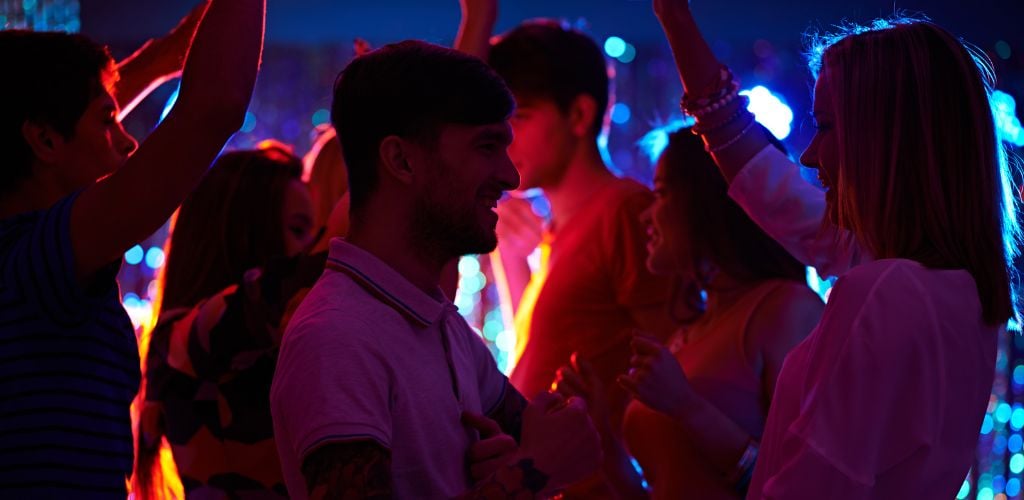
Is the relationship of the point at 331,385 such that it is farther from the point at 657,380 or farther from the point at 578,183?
the point at 578,183

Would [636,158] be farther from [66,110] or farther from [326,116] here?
[66,110]

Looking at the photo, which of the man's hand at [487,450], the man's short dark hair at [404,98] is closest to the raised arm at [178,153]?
the man's short dark hair at [404,98]

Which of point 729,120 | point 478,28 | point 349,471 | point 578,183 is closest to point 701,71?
point 729,120

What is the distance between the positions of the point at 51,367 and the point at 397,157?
0.45 meters

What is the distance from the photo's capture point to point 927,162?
121 centimetres

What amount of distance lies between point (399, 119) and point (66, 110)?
0.44 metres

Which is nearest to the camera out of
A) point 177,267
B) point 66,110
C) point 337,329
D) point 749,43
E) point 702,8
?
point 337,329

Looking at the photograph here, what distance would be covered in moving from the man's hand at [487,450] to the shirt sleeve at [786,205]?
67cm

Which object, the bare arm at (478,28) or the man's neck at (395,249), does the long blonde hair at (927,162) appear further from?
the bare arm at (478,28)

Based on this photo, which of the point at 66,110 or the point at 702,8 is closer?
the point at 66,110

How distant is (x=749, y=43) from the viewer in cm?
605

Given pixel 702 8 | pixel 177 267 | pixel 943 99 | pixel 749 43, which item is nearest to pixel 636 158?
pixel 749 43

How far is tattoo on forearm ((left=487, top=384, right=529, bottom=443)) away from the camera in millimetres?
1378

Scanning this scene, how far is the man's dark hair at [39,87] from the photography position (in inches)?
51.5
